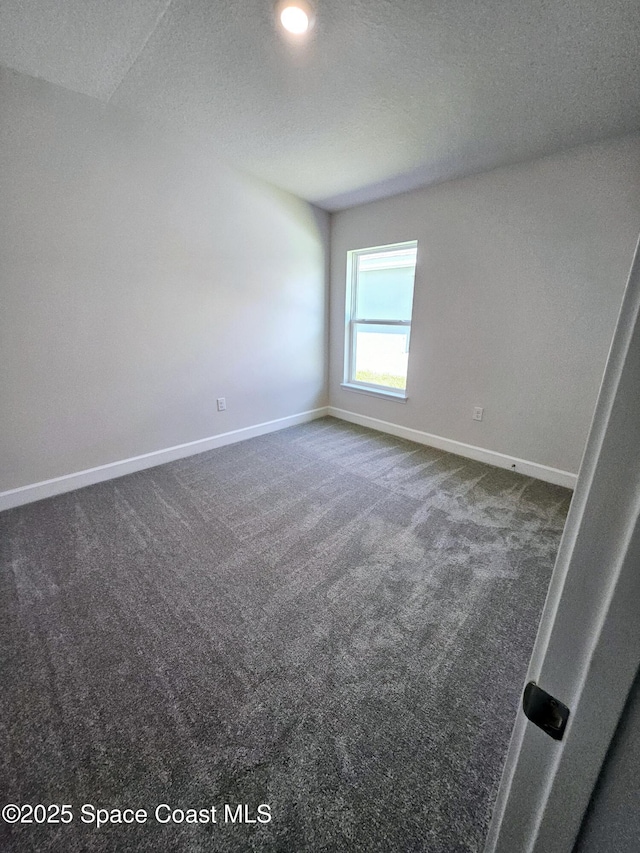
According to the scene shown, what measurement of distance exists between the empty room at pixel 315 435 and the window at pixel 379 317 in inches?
2.0

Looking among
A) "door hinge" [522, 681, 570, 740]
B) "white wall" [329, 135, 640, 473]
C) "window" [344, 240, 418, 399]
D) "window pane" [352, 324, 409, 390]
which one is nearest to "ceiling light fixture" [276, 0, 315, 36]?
"white wall" [329, 135, 640, 473]

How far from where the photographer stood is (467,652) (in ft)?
4.27

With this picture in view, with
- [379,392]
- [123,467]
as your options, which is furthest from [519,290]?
[123,467]

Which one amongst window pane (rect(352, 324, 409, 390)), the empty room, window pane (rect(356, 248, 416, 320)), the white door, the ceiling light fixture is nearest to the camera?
the white door

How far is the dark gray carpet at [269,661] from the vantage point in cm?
89

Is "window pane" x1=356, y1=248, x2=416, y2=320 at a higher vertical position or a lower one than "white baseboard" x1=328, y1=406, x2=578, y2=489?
higher

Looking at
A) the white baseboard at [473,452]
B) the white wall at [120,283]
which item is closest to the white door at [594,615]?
the white baseboard at [473,452]

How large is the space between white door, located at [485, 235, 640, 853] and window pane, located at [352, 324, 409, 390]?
3196 millimetres

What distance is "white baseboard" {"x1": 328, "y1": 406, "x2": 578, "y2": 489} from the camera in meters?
2.62

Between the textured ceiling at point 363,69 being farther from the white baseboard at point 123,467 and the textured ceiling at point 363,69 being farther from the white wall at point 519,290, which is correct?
the white baseboard at point 123,467

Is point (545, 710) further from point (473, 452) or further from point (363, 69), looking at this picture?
point (473, 452)

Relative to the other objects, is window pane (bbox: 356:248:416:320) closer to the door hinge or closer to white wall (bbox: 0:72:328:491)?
white wall (bbox: 0:72:328:491)

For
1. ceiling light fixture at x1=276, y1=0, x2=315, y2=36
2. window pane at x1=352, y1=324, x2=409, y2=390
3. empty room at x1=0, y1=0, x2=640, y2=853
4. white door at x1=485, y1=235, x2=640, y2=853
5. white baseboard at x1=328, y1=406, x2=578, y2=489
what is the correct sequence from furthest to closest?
window pane at x1=352, y1=324, x2=409, y2=390
white baseboard at x1=328, y1=406, x2=578, y2=489
ceiling light fixture at x1=276, y1=0, x2=315, y2=36
empty room at x1=0, y1=0, x2=640, y2=853
white door at x1=485, y1=235, x2=640, y2=853

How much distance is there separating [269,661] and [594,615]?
4.14 ft
